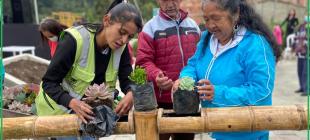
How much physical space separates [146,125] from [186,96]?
0.21 meters

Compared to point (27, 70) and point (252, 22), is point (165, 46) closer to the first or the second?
point (252, 22)

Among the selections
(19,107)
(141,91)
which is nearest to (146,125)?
(141,91)

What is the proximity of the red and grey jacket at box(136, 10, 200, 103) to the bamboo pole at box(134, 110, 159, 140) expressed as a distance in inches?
32.3

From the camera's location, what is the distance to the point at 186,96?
187 centimetres

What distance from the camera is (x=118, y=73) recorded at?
2.37 meters

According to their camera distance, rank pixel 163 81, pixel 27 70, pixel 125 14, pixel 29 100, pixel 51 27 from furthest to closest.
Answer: pixel 27 70 → pixel 51 27 → pixel 29 100 → pixel 163 81 → pixel 125 14

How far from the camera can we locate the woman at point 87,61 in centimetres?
200

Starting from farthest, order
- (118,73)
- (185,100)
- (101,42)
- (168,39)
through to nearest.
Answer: (168,39) < (118,73) < (101,42) < (185,100)

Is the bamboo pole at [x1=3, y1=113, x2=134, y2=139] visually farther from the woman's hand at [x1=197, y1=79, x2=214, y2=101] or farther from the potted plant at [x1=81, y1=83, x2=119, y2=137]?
the woman's hand at [x1=197, y1=79, x2=214, y2=101]

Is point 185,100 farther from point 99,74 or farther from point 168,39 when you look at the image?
point 168,39

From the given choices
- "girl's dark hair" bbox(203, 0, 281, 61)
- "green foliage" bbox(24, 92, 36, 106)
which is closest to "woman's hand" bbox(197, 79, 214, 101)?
"girl's dark hair" bbox(203, 0, 281, 61)

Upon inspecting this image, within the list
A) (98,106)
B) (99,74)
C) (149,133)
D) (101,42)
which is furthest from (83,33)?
(149,133)

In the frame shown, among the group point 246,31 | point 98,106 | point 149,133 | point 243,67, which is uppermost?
point 246,31

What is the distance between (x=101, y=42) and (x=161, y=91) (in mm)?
732
